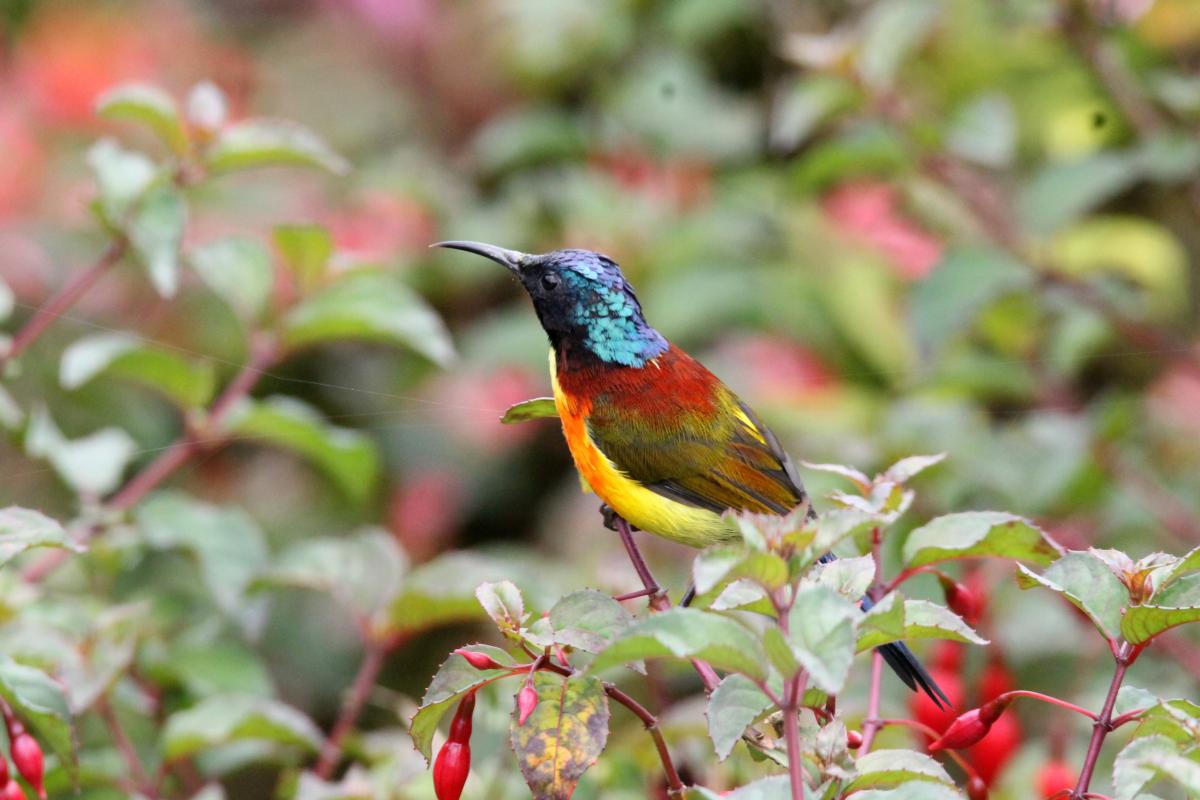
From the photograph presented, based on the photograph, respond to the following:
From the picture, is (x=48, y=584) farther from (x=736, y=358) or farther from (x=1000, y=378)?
(x=1000, y=378)

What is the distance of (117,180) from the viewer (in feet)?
6.23

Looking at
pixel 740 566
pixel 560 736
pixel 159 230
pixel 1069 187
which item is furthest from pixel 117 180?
pixel 1069 187

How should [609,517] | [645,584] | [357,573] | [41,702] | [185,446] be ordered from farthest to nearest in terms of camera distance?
1. [185,446]
2. [357,573]
3. [609,517]
4. [41,702]
5. [645,584]

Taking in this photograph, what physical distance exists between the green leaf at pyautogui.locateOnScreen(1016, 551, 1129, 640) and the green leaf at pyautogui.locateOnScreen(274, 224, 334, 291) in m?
1.33

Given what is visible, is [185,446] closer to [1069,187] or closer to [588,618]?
[588,618]

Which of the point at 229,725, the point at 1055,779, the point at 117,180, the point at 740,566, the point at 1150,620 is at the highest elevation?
the point at 117,180

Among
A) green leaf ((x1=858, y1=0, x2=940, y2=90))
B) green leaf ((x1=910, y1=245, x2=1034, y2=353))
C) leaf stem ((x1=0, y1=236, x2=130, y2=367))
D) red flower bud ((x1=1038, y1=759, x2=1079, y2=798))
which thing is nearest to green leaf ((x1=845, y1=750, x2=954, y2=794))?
red flower bud ((x1=1038, y1=759, x2=1079, y2=798))

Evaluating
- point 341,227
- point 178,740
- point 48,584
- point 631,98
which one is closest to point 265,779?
point 48,584

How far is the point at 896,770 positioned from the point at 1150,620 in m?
0.24

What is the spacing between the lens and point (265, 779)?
3602 millimetres

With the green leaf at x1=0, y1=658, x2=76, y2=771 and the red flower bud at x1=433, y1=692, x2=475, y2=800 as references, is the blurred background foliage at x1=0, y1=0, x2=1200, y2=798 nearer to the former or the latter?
the green leaf at x1=0, y1=658, x2=76, y2=771

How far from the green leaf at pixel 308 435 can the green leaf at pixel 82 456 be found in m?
0.18

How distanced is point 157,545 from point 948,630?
1344 millimetres

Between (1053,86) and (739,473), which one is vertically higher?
(1053,86)
